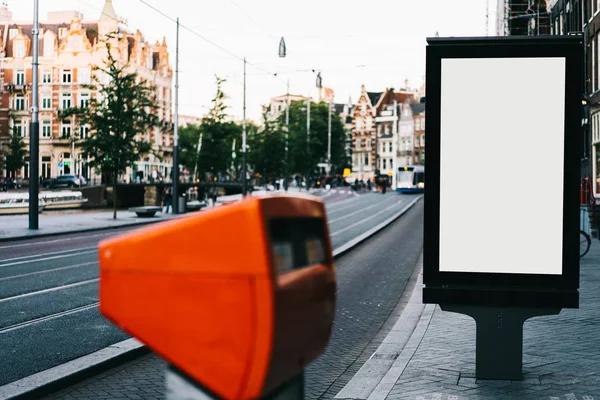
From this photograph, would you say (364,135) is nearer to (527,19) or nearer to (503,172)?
(527,19)

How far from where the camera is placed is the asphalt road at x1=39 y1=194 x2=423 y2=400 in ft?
21.5

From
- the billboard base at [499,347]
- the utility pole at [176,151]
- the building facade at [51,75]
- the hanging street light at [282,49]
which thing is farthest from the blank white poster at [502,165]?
the building facade at [51,75]

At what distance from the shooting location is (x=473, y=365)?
22.1 ft

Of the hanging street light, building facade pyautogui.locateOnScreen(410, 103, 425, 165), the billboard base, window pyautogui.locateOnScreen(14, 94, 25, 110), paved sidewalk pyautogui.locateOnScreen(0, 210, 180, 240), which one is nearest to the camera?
the billboard base

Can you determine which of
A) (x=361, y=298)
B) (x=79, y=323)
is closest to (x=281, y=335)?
(x=79, y=323)

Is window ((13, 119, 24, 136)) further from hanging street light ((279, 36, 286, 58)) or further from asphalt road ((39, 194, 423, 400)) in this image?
asphalt road ((39, 194, 423, 400))

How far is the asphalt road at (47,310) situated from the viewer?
773 cm

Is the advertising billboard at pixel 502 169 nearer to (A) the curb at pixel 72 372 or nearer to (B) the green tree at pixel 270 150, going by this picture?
(A) the curb at pixel 72 372

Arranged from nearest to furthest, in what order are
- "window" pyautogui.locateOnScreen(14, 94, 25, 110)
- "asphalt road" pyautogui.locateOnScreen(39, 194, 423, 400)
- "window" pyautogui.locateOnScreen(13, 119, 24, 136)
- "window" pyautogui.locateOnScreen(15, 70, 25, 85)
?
"asphalt road" pyautogui.locateOnScreen(39, 194, 423, 400) < "window" pyautogui.locateOnScreen(13, 119, 24, 136) < "window" pyautogui.locateOnScreen(14, 94, 25, 110) < "window" pyautogui.locateOnScreen(15, 70, 25, 85)

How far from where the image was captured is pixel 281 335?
1967 millimetres

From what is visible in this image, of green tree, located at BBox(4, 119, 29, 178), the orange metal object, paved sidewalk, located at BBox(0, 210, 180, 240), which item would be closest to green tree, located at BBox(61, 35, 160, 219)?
paved sidewalk, located at BBox(0, 210, 180, 240)

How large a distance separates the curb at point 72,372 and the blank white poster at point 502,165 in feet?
9.66

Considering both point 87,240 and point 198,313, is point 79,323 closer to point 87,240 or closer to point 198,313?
point 198,313

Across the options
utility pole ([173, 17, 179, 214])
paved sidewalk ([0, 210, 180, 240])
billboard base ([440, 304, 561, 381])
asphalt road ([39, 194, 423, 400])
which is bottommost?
asphalt road ([39, 194, 423, 400])
